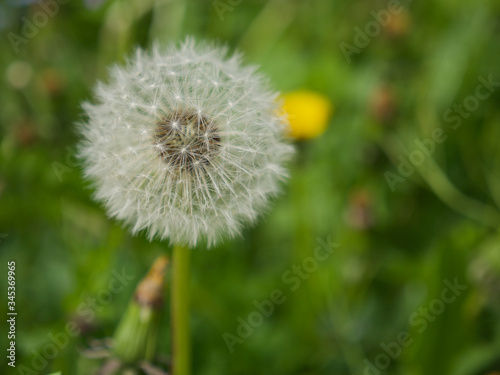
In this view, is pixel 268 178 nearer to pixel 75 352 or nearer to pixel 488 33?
pixel 75 352

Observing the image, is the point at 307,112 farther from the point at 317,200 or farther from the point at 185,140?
the point at 185,140

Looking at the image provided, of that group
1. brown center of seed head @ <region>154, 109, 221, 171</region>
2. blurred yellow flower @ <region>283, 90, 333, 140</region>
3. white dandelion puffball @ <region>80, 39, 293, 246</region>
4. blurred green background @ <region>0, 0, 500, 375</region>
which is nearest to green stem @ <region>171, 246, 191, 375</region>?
white dandelion puffball @ <region>80, 39, 293, 246</region>

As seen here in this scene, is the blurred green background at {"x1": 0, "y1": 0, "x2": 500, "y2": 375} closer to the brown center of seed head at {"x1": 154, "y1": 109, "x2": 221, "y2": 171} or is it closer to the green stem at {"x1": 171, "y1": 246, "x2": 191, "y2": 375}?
the green stem at {"x1": 171, "y1": 246, "x2": 191, "y2": 375}

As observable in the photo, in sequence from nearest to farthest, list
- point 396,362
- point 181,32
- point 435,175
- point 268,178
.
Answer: point 268,178 < point 396,362 < point 435,175 < point 181,32

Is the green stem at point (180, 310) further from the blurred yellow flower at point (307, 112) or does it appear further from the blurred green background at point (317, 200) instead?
the blurred yellow flower at point (307, 112)

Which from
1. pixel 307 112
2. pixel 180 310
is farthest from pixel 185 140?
pixel 307 112

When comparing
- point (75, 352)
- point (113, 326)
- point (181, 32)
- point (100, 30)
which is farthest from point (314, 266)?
point (100, 30)

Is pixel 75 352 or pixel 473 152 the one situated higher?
pixel 473 152
